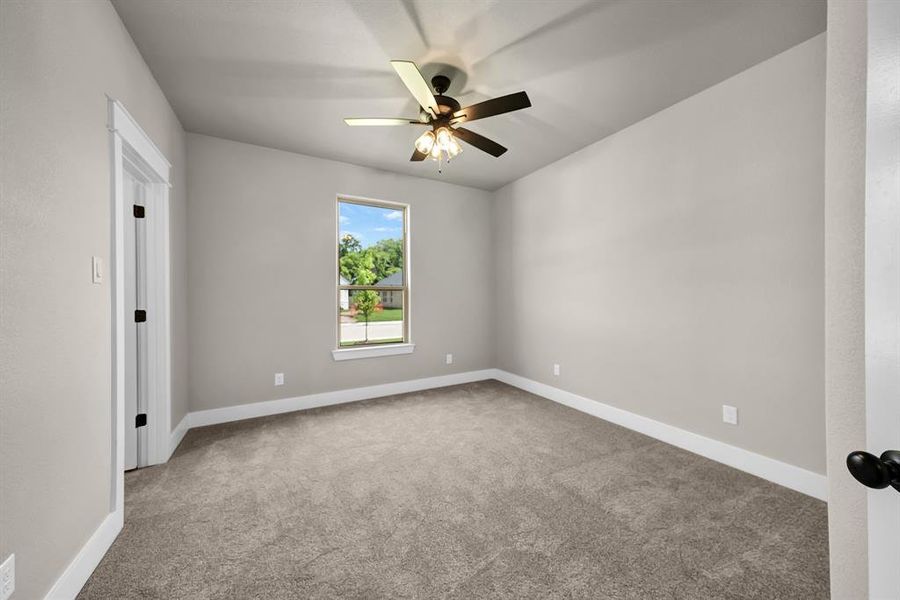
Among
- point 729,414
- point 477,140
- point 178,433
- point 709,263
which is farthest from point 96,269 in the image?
point 729,414

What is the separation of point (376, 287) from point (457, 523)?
2882mm

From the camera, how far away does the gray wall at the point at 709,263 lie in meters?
2.17

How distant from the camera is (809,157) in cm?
213

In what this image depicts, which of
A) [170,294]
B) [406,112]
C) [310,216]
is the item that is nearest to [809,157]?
[406,112]

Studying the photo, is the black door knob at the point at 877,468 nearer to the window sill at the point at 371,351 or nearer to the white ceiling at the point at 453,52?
the white ceiling at the point at 453,52

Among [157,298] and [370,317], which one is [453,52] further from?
[370,317]

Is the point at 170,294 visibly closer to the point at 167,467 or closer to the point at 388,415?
the point at 167,467

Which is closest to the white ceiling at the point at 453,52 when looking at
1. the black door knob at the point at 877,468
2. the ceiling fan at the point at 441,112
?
the ceiling fan at the point at 441,112

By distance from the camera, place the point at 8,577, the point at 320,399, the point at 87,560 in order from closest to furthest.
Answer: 1. the point at 8,577
2. the point at 87,560
3. the point at 320,399

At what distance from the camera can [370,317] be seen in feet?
13.9

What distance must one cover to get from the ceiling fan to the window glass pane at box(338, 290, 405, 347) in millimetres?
1965

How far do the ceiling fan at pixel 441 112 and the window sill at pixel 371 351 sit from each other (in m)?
2.25

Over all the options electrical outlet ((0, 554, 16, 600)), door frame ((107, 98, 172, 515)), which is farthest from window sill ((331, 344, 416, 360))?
electrical outlet ((0, 554, 16, 600))

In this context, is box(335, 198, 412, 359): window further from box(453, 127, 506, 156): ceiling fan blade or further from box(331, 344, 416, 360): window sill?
box(453, 127, 506, 156): ceiling fan blade
